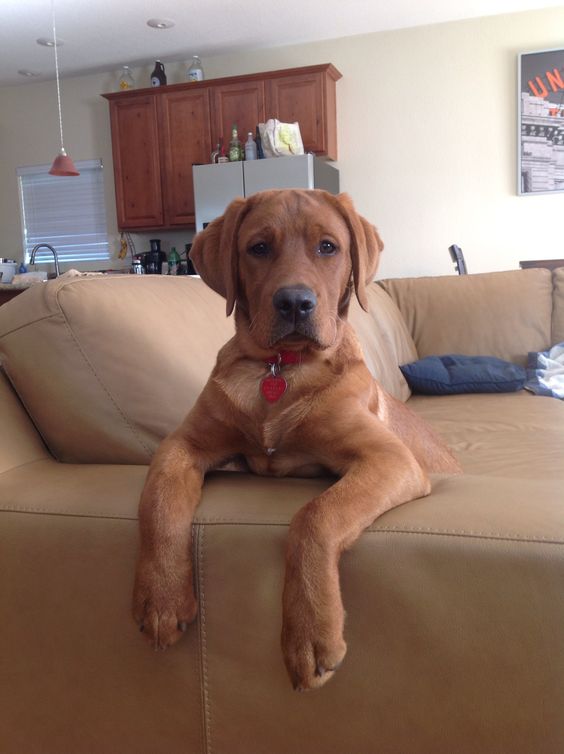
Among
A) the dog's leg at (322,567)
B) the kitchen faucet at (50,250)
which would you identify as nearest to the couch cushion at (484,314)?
the dog's leg at (322,567)

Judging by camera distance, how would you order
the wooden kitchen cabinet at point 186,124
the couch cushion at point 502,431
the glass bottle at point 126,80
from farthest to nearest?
the glass bottle at point 126,80 → the wooden kitchen cabinet at point 186,124 → the couch cushion at point 502,431

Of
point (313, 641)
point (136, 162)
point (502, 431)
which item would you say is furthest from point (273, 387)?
point (136, 162)

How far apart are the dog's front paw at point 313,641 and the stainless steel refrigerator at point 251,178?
5.01 m

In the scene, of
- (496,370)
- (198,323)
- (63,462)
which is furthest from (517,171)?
(63,462)

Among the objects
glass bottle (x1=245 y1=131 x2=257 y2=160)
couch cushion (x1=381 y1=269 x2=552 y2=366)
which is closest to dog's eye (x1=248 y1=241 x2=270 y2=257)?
couch cushion (x1=381 y1=269 x2=552 y2=366)

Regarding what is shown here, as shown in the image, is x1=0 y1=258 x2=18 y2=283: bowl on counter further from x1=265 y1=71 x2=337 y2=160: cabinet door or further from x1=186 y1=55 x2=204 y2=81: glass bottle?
x1=265 y1=71 x2=337 y2=160: cabinet door

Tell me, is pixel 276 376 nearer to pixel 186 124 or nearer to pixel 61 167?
pixel 61 167

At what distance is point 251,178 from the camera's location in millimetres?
5824

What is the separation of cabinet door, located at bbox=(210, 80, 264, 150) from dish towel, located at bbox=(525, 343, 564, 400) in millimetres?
4000

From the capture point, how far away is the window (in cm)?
743

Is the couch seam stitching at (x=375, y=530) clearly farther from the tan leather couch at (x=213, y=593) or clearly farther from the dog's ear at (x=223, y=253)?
the dog's ear at (x=223, y=253)

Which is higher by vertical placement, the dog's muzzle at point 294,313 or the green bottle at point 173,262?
the green bottle at point 173,262

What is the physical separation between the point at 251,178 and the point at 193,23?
4.86ft

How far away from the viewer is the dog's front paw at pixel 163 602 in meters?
0.93
